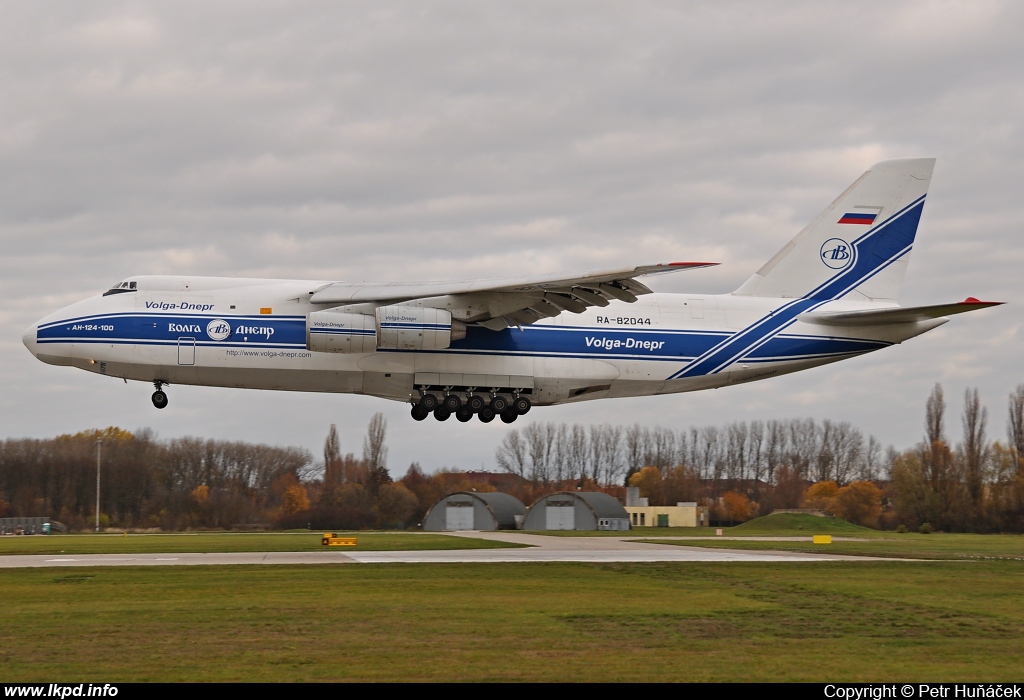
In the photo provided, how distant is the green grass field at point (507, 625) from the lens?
37.5 ft

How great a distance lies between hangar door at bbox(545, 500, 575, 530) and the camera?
5525 centimetres

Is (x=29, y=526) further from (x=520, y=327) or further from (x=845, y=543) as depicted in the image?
(x=520, y=327)

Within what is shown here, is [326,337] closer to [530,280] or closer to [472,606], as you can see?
[530,280]

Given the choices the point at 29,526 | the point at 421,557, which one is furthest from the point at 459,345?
the point at 29,526

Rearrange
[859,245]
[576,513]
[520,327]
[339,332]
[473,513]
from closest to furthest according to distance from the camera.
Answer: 1. [339,332]
2. [520,327]
3. [859,245]
4. [576,513]
5. [473,513]

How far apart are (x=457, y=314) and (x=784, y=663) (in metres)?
12.0

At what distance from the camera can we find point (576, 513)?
55344mm

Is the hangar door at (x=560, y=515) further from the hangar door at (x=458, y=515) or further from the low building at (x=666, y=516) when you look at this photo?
the low building at (x=666, y=516)

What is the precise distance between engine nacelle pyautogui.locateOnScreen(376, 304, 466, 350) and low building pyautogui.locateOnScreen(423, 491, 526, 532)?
34.4 metres

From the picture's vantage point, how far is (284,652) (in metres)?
12.3

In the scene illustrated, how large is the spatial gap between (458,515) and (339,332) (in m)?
36.9

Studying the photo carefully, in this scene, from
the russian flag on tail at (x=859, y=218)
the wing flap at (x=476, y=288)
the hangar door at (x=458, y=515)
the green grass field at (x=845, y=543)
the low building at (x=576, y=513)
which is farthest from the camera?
the hangar door at (x=458, y=515)

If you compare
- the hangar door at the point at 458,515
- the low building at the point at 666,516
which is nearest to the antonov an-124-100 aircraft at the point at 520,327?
the hangar door at the point at 458,515

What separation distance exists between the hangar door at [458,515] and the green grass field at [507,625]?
116 feet
